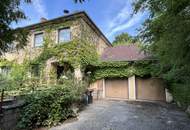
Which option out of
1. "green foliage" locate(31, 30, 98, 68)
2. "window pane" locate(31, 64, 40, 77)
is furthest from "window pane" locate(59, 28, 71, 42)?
"window pane" locate(31, 64, 40, 77)

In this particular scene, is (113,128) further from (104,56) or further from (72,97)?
(104,56)

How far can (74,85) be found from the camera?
25.2 ft

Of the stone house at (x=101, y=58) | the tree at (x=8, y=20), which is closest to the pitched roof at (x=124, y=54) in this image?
the stone house at (x=101, y=58)

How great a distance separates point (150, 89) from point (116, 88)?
2713 mm

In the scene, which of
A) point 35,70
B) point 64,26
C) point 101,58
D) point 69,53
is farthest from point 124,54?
point 35,70

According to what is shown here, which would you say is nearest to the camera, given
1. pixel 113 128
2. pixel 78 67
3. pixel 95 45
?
pixel 113 128

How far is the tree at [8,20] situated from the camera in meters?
3.34

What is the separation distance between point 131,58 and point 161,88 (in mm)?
3272

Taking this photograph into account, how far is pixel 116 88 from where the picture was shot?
1334 cm

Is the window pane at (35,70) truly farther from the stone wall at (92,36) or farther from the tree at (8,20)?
the tree at (8,20)

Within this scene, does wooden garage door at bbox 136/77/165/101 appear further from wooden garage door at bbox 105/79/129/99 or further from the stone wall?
the stone wall

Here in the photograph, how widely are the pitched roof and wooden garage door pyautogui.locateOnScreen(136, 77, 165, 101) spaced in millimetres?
1823

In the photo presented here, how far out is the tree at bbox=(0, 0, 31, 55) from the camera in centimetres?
334

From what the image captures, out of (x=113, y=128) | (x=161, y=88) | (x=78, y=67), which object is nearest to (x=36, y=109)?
(x=113, y=128)
